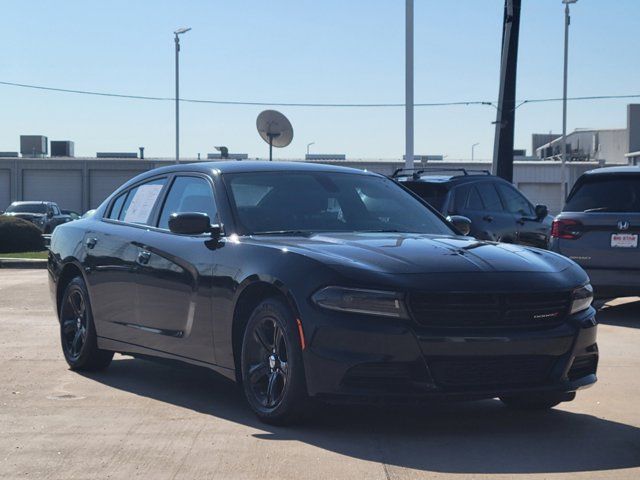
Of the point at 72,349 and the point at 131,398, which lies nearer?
the point at 131,398

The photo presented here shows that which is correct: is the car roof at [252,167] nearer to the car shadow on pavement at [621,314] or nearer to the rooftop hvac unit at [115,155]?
the car shadow on pavement at [621,314]

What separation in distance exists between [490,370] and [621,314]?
7.38 metres

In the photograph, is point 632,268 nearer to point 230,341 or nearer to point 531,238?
point 531,238

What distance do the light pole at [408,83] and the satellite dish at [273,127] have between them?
16.9ft

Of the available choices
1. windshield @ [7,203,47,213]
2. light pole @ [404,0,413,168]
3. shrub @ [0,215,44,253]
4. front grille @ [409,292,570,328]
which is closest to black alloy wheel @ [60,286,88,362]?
front grille @ [409,292,570,328]

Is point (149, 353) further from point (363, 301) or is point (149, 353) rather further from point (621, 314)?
point (621, 314)

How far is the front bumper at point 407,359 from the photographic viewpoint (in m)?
5.68

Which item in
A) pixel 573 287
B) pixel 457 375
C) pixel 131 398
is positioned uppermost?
pixel 573 287

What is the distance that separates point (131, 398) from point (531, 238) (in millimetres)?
8958

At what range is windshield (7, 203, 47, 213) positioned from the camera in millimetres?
40844

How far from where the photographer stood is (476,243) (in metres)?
6.79

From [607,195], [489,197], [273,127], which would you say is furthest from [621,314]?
[273,127]

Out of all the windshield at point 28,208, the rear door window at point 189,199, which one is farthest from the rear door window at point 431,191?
the windshield at point 28,208

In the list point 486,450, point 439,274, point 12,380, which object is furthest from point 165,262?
point 486,450
